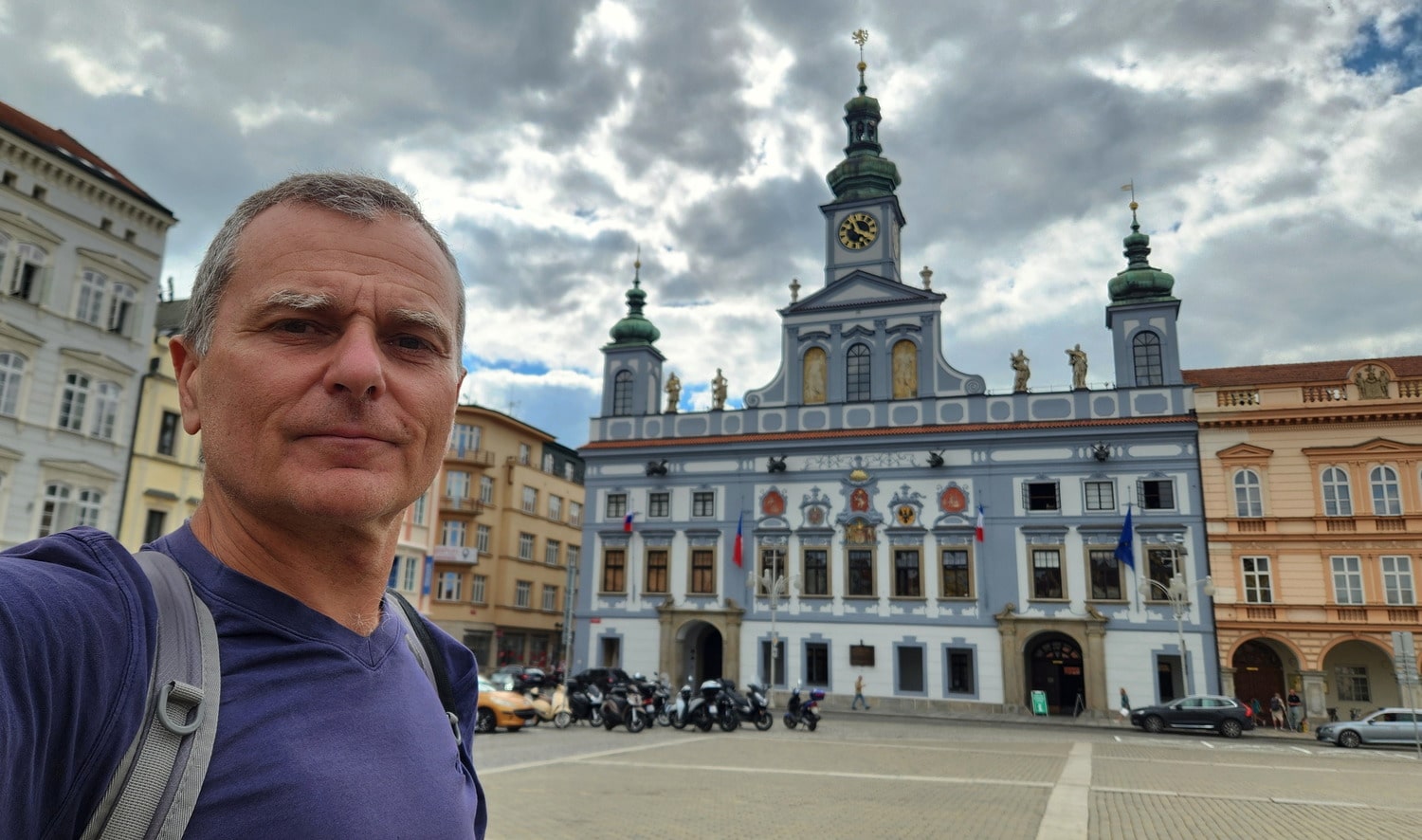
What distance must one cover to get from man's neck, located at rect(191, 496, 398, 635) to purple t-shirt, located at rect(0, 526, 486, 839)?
3 cm

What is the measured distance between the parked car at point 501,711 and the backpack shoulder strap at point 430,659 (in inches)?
811

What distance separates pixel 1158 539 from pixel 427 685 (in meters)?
35.4

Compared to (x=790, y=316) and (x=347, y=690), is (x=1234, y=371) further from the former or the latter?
(x=347, y=690)

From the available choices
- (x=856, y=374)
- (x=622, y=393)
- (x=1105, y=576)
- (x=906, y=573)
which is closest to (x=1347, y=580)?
(x=1105, y=576)

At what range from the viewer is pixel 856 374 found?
3828 centimetres

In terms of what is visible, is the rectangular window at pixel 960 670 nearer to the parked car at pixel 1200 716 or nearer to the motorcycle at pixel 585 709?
the parked car at pixel 1200 716

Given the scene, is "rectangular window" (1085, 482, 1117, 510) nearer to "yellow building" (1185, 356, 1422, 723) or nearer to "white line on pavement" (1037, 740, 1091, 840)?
"yellow building" (1185, 356, 1422, 723)

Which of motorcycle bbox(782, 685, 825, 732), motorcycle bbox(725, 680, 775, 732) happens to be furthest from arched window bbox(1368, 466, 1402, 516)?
motorcycle bbox(725, 680, 775, 732)

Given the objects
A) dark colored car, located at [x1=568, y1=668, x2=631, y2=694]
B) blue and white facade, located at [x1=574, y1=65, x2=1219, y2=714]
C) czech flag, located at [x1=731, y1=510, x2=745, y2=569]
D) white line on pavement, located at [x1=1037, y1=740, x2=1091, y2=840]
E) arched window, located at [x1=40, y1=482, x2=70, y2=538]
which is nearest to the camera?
white line on pavement, located at [x1=1037, y1=740, x2=1091, y2=840]

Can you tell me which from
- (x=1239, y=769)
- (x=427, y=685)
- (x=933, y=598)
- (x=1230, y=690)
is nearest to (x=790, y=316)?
(x=933, y=598)

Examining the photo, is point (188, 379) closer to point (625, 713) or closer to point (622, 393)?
point (625, 713)

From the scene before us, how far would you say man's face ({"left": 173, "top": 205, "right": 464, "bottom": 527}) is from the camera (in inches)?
49.4

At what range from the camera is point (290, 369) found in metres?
1.26

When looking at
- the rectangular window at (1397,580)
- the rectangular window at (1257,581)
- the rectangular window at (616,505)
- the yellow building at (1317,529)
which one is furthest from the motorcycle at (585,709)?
the rectangular window at (1397,580)
